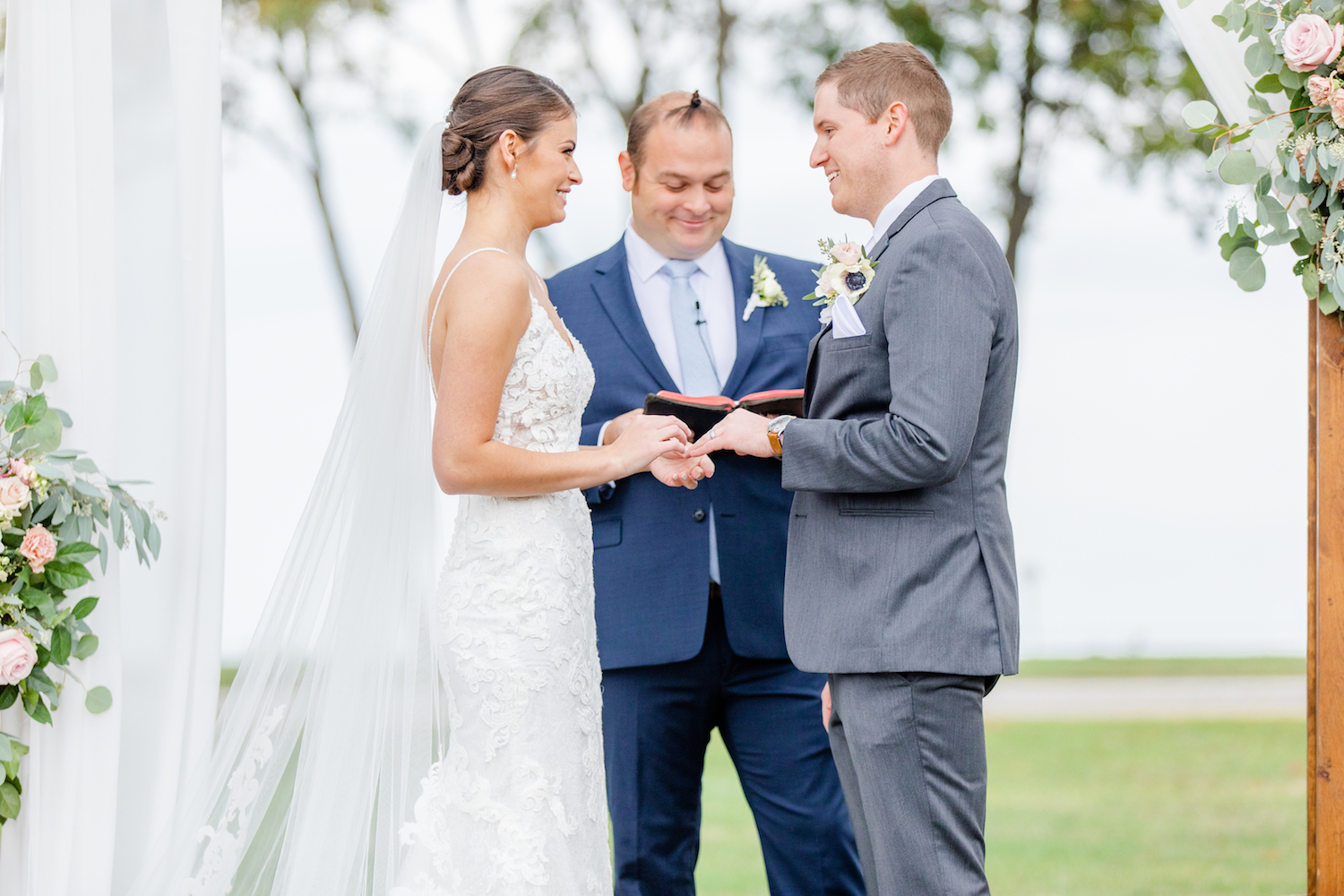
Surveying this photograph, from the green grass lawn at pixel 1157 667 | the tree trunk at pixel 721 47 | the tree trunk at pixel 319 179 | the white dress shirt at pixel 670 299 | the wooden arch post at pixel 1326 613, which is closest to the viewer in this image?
the wooden arch post at pixel 1326 613

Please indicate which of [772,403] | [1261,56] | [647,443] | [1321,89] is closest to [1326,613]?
[1321,89]

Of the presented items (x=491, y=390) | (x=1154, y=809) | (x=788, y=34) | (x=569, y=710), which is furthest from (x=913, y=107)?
(x=1154, y=809)

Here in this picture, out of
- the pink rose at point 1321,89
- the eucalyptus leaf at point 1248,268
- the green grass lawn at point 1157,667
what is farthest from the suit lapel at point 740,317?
the green grass lawn at point 1157,667

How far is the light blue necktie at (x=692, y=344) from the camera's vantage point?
329 centimetres

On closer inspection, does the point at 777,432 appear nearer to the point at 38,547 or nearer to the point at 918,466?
the point at 918,466

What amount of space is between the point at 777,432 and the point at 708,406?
383mm

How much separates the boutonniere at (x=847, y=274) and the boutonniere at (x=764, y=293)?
77 centimetres

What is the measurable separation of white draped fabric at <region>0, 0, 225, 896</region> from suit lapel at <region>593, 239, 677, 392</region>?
3.44 feet

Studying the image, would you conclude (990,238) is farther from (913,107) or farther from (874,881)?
(874,881)

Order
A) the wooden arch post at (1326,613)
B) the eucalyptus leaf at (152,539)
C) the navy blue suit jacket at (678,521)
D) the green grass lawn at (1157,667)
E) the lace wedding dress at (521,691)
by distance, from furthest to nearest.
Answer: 1. the green grass lawn at (1157,667)
2. the navy blue suit jacket at (678,521)
3. the wooden arch post at (1326,613)
4. the eucalyptus leaf at (152,539)
5. the lace wedding dress at (521,691)

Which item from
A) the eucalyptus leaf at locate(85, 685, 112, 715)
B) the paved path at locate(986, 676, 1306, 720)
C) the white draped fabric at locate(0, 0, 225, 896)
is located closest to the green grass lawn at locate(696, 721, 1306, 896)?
the paved path at locate(986, 676, 1306, 720)

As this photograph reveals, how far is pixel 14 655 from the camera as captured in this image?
2.48 m

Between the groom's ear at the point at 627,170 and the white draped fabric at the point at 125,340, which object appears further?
the groom's ear at the point at 627,170

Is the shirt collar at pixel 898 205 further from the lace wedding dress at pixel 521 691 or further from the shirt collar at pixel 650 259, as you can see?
the shirt collar at pixel 650 259
